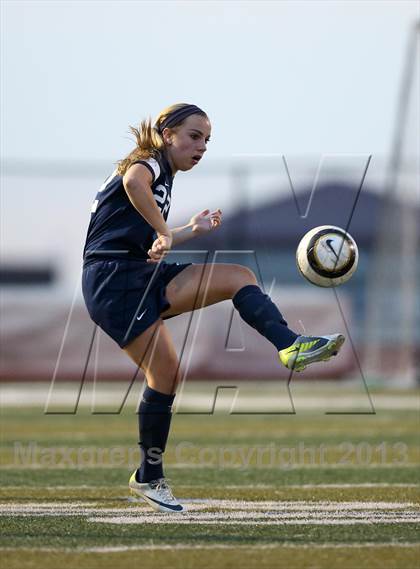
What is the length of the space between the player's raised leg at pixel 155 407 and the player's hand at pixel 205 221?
18.2 inches

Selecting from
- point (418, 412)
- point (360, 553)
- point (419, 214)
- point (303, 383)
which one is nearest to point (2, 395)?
point (303, 383)

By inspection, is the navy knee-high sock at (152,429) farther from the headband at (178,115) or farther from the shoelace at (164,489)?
the headband at (178,115)

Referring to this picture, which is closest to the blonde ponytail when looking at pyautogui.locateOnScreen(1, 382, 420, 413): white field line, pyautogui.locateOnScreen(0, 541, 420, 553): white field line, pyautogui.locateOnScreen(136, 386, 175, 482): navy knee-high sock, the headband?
the headband

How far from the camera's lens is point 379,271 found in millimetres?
21969

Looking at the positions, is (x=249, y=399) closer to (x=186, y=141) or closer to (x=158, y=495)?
(x=158, y=495)

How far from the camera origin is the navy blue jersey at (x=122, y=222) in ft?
18.6

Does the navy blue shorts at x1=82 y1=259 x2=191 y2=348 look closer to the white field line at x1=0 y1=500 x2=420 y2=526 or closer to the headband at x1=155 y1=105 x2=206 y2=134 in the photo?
the headband at x1=155 y1=105 x2=206 y2=134

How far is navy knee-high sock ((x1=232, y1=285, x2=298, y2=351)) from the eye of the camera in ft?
17.9

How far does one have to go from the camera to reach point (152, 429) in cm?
579

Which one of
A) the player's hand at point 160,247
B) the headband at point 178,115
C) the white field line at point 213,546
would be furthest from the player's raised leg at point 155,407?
the white field line at point 213,546

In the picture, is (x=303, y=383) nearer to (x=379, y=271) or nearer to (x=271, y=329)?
(x=379, y=271)

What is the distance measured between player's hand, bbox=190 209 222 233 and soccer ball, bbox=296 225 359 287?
22.2 inches

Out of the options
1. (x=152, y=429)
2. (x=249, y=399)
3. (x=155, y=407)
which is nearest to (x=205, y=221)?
(x=155, y=407)

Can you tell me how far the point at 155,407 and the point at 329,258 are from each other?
106 centimetres
